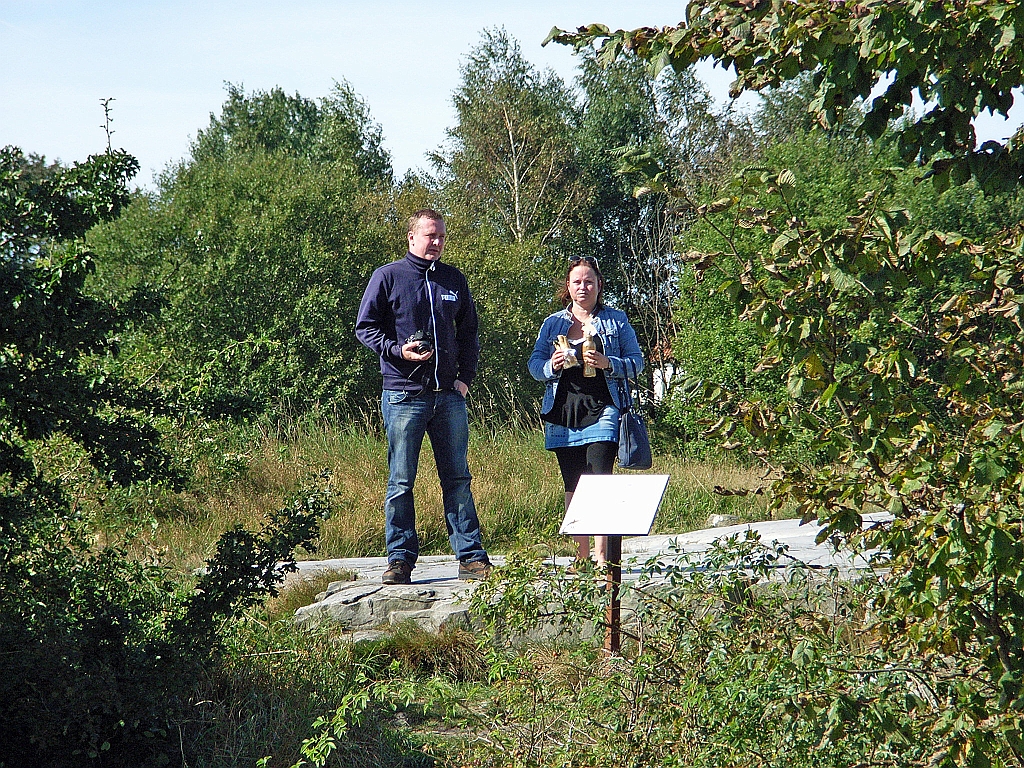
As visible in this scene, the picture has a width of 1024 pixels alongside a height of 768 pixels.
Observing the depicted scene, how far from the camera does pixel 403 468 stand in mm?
5234

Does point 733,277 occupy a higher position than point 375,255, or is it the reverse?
point 375,255

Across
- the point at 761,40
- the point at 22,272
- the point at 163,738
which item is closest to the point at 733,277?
the point at 761,40

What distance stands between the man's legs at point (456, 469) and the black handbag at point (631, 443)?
0.81 metres

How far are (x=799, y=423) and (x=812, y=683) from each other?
65 centimetres

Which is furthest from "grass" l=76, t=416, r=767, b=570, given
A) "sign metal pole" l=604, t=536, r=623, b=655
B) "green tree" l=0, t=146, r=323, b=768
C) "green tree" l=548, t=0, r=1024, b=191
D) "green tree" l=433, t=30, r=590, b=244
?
"green tree" l=433, t=30, r=590, b=244

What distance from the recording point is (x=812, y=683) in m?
2.49

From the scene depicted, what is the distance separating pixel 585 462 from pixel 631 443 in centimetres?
34

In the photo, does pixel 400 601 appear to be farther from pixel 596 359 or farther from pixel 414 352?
pixel 596 359

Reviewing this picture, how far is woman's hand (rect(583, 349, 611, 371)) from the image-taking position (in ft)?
17.5

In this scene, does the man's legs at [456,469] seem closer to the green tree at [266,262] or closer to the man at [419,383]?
the man at [419,383]

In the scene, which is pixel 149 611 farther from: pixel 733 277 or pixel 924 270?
pixel 924 270

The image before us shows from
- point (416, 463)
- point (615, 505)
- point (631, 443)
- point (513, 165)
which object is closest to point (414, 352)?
point (416, 463)

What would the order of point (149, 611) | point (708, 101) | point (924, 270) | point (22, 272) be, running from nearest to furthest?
point (924, 270)
point (22, 272)
point (149, 611)
point (708, 101)

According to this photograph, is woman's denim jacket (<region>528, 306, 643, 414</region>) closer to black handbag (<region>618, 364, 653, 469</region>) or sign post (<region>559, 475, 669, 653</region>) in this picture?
black handbag (<region>618, 364, 653, 469</region>)
